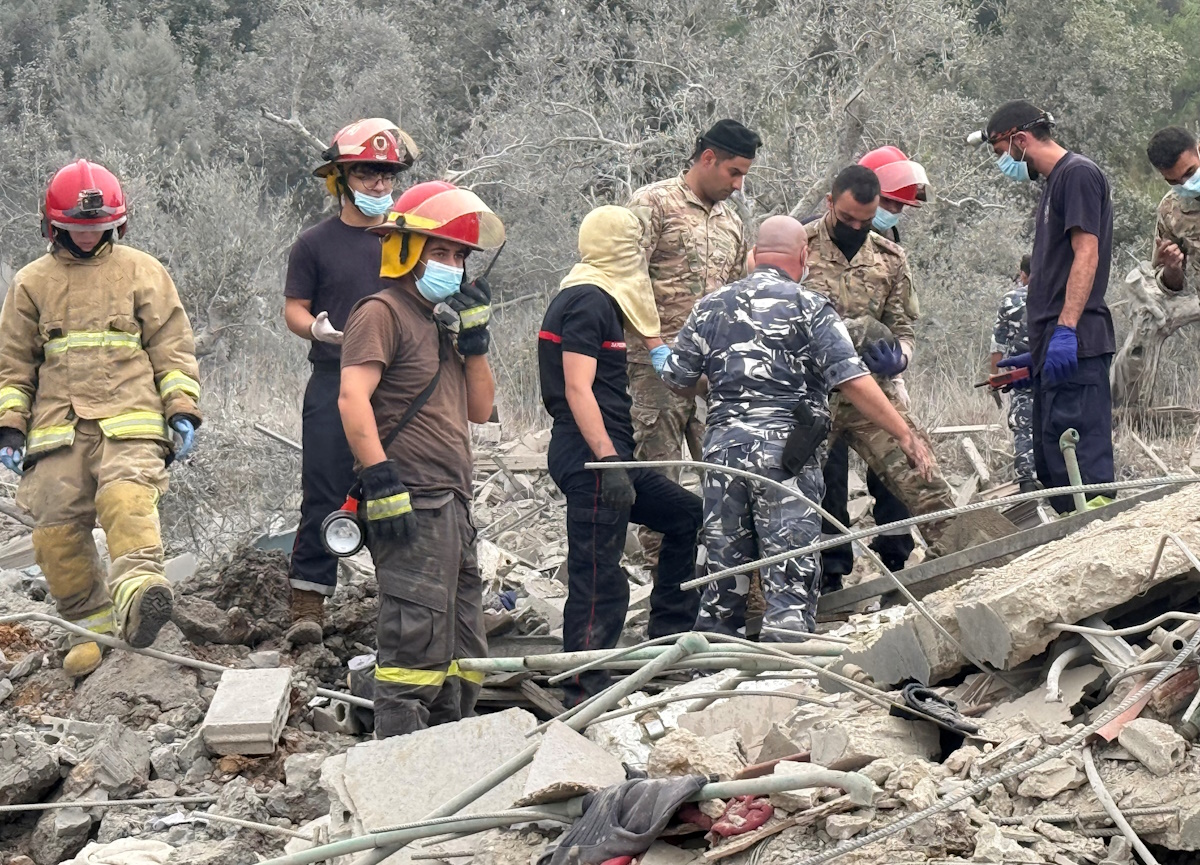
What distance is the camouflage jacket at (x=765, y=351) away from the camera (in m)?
6.03

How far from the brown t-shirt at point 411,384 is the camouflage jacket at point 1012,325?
14.8ft

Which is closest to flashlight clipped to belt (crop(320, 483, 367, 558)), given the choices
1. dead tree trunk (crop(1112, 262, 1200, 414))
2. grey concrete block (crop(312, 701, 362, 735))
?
grey concrete block (crop(312, 701, 362, 735))

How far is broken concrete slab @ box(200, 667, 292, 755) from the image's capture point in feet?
19.4

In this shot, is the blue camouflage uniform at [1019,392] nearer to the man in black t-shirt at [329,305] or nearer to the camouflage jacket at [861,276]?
the camouflage jacket at [861,276]

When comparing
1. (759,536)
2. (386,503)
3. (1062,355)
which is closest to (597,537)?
(759,536)

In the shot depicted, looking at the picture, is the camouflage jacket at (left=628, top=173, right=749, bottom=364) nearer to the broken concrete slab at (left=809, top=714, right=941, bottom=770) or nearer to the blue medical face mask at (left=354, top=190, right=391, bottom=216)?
the blue medical face mask at (left=354, top=190, right=391, bottom=216)

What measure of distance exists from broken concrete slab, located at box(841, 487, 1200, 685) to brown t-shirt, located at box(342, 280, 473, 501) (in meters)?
1.73

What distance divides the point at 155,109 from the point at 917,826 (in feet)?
74.8

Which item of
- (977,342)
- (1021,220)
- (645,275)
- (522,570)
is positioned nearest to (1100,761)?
(645,275)

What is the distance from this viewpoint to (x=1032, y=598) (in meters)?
3.75

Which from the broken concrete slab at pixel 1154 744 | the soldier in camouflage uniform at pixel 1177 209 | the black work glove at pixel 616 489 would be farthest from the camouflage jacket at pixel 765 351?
the broken concrete slab at pixel 1154 744

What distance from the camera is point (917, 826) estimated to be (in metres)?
3.20

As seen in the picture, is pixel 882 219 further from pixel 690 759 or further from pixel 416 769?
pixel 690 759

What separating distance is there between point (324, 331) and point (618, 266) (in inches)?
53.4
